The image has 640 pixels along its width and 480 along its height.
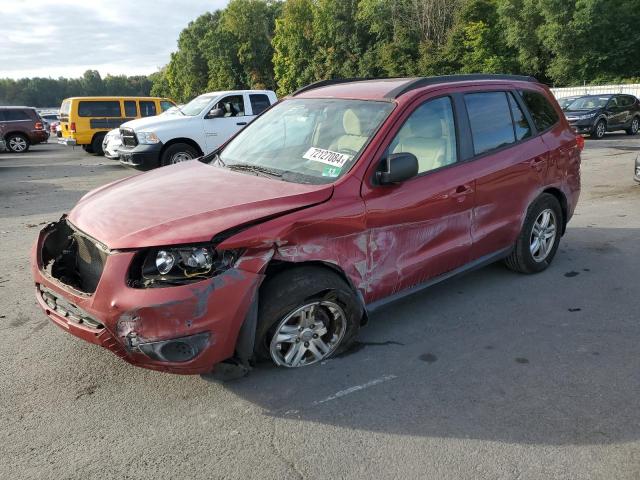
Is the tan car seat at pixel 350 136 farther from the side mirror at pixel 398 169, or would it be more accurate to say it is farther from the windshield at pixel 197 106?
the windshield at pixel 197 106

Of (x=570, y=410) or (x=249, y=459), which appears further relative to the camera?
(x=570, y=410)

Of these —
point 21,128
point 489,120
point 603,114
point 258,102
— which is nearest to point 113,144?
point 258,102

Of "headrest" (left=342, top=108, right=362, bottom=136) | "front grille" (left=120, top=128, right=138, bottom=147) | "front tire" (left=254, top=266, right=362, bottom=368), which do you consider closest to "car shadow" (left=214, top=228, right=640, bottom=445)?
"front tire" (left=254, top=266, right=362, bottom=368)

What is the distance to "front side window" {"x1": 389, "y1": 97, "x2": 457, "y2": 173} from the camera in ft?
12.0

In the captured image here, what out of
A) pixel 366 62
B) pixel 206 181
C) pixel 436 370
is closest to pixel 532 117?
pixel 436 370

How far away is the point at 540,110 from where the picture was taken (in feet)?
16.4

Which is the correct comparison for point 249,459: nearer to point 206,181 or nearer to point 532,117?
point 206,181

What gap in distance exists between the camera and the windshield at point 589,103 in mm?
19222

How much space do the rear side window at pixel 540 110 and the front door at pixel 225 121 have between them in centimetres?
794

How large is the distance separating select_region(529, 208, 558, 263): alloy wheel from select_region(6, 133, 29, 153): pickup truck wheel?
20.5 m

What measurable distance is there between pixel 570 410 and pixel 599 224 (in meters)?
4.71

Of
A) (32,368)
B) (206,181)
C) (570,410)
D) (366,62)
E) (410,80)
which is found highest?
(366,62)

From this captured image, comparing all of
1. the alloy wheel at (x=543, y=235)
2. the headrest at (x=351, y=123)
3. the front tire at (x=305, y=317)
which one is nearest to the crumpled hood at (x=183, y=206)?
the front tire at (x=305, y=317)

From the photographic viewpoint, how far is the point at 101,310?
9.16ft
